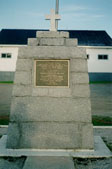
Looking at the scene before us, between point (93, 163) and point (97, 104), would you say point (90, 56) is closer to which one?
point (97, 104)

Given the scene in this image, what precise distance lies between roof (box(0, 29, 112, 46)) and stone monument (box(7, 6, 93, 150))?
78.0ft

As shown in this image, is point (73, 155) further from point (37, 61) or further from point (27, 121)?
point (37, 61)

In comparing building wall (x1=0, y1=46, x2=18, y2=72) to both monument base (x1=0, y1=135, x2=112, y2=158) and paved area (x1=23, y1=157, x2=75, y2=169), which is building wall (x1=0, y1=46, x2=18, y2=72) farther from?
paved area (x1=23, y1=157, x2=75, y2=169)

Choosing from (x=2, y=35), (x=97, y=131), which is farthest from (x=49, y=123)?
(x=2, y=35)

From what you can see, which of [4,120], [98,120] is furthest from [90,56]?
[4,120]

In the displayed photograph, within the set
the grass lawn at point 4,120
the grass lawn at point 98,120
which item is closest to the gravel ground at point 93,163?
the grass lawn at point 98,120

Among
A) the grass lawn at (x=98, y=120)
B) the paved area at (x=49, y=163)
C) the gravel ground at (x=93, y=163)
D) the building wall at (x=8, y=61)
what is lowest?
the gravel ground at (x=93, y=163)

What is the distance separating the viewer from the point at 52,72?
4.70 meters

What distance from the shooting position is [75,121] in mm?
4496

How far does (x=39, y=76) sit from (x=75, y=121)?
1188 mm

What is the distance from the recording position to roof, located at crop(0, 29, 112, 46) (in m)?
28.1

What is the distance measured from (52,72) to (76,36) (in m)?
26.1

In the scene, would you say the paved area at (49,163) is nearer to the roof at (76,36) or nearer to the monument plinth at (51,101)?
the monument plinth at (51,101)

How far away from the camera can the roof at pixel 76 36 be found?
28111 mm
